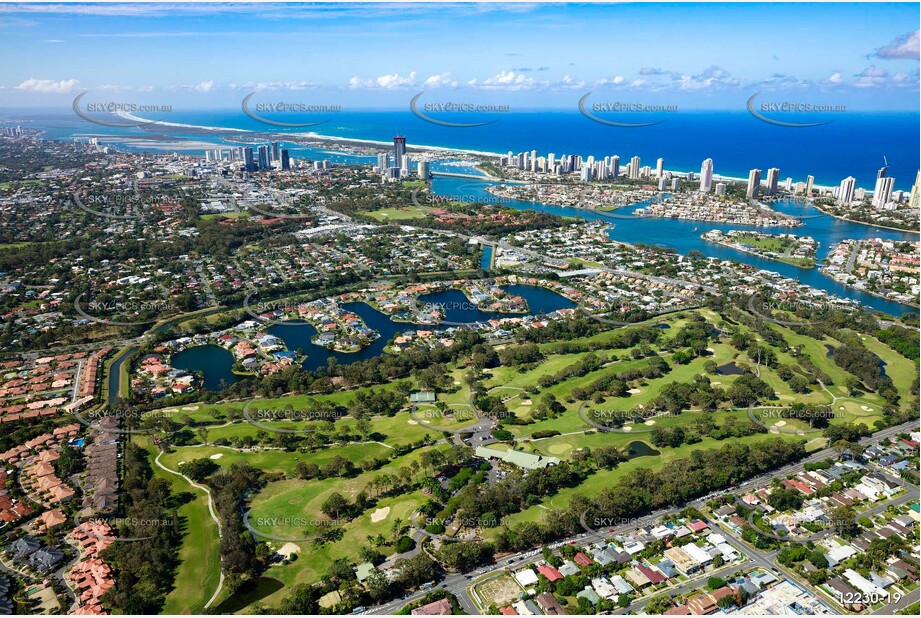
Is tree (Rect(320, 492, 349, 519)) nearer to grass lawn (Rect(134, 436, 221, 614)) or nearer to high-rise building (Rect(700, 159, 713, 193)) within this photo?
grass lawn (Rect(134, 436, 221, 614))

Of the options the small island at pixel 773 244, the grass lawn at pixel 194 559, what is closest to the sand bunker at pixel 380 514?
the grass lawn at pixel 194 559

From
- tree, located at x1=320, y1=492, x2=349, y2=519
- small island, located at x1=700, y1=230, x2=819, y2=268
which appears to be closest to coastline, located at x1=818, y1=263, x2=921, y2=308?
small island, located at x1=700, y1=230, x2=819, y2=268

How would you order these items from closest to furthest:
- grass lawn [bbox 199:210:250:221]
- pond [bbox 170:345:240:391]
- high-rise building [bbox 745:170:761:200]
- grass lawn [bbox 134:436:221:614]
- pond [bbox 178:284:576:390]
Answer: grass lawn [bbox 134:436:221:614] < pond [bbox 170:345:240:391] < pond [bbox 178:284:576:390] < grass lawn [bbox 199:210:250:221] < high-rise building [bbox 745:170:761:200]

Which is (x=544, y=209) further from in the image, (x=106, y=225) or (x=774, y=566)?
(x=774, y=566)

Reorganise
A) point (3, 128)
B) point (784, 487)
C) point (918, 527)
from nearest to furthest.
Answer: point (918, 527), point (784, 487), point (3, 128)

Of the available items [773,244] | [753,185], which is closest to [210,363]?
[773,244]

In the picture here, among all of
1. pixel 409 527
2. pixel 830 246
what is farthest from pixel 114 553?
pixel 830 246

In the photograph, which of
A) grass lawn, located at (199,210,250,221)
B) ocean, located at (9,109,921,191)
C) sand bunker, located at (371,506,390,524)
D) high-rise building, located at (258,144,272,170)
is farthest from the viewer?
ocean, located at (9,109,921,191)

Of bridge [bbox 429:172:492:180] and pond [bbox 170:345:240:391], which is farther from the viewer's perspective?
bridge [bbox 429:172:492:180]
